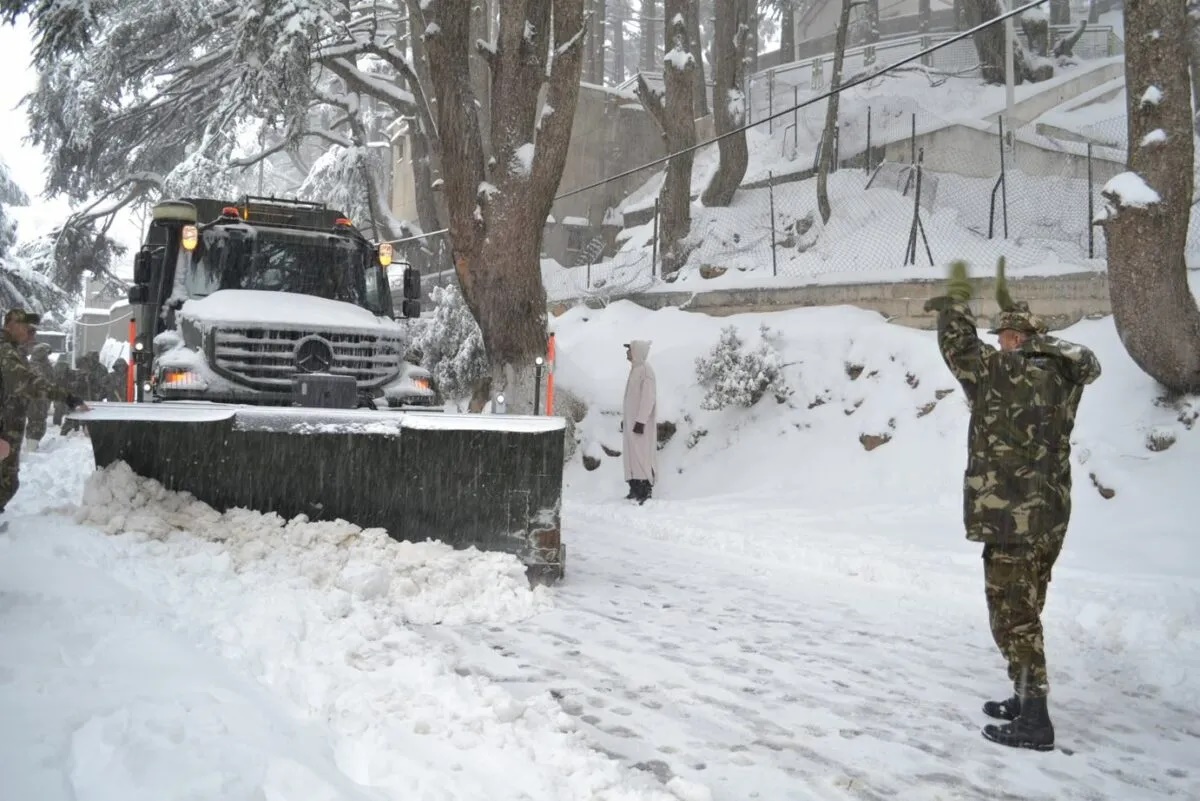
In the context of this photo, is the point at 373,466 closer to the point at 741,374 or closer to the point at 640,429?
the point at 640,429

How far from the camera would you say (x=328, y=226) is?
926cm

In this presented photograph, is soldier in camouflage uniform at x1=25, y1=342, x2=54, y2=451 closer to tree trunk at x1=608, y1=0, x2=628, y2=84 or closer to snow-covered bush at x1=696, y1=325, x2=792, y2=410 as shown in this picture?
snow-covered bush at x1=696, y1=325, x2=792, y2=410

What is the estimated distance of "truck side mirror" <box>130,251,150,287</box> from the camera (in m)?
8.80

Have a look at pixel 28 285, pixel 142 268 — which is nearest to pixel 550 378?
pixel 142 268

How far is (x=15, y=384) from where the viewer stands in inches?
291

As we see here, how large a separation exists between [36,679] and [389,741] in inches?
51.2

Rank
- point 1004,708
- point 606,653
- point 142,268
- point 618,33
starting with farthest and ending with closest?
point 618,33 → point 142,268 → point 606,653 → point 1004,708

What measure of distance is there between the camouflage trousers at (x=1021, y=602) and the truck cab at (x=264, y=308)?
5.04m

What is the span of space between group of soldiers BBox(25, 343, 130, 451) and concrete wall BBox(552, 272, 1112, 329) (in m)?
9.04

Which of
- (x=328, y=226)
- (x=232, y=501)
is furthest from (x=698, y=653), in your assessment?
(x=328, y=226)

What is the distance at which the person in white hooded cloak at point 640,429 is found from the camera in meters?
12.1

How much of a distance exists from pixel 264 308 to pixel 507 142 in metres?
4.70

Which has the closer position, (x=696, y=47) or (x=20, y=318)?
(x=20, y=318)

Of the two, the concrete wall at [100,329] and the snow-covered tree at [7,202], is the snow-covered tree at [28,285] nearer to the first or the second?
the snow-covered tree at [7,202]
